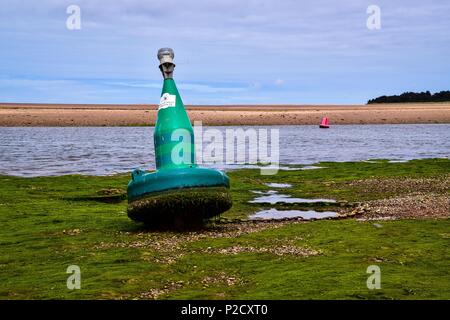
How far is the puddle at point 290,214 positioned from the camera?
63.9 ft

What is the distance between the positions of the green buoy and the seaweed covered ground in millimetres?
463

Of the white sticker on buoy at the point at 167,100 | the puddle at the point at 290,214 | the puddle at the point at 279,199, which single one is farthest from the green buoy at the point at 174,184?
the puddle at the point at 279,199

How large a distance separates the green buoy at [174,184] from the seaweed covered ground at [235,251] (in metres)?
0.46

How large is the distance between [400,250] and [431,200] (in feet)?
24.0

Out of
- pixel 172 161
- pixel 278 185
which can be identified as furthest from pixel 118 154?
pixel 172 161

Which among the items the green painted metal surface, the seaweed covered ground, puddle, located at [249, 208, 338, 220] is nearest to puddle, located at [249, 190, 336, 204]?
the seaweed covered ground

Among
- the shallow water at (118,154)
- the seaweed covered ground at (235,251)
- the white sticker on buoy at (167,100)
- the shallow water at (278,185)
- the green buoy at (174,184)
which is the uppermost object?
the white sticker on buoy at (167,100)

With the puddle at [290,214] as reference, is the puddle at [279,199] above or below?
below

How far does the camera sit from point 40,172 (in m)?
33.7

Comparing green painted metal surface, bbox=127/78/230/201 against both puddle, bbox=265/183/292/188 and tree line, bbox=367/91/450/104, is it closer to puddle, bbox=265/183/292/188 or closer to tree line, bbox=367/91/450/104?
puddle, bbox=265/183/292/188

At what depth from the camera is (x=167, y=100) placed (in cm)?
1755

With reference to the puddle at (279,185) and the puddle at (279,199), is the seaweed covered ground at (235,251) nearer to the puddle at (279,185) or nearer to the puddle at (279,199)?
the puddle at (279,199)

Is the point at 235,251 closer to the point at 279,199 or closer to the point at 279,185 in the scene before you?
the point at 279,199
